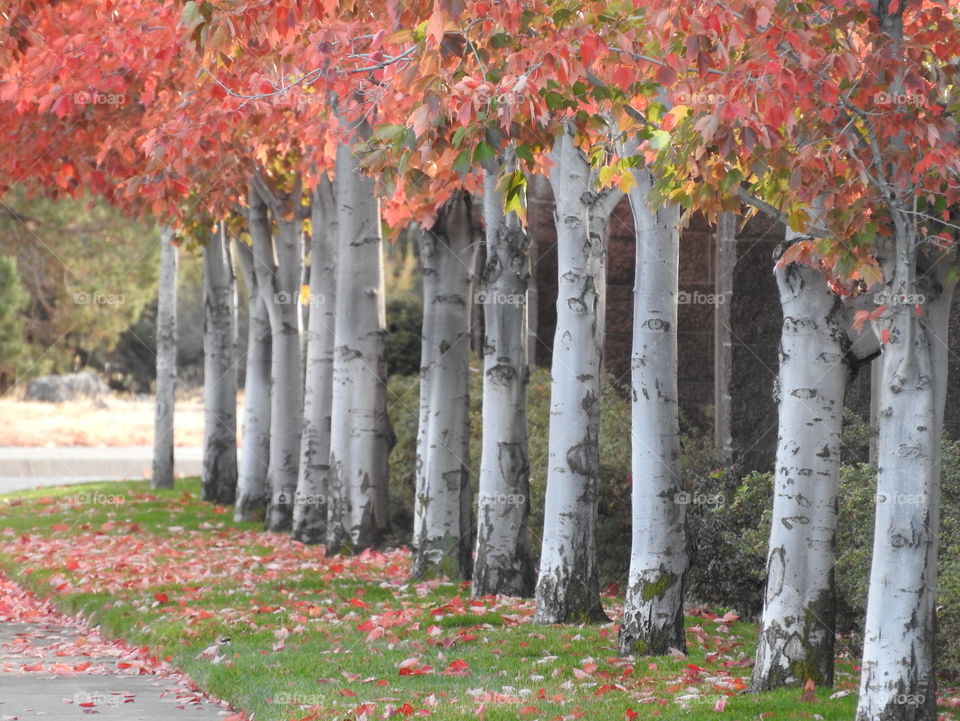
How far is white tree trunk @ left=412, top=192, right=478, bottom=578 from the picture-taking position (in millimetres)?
12430

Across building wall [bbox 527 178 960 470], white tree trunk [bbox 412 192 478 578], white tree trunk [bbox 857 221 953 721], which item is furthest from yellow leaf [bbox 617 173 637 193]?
white tree trunk [bbox 412 192 478 578]

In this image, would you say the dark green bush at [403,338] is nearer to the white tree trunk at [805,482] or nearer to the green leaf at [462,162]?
the white tree trunk at [805,482]

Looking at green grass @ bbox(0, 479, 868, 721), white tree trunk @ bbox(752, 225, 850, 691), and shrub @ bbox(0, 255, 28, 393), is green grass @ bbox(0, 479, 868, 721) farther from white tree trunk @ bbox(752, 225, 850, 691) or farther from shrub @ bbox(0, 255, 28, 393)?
shrub @ bbox(0, 255, 28, 393)

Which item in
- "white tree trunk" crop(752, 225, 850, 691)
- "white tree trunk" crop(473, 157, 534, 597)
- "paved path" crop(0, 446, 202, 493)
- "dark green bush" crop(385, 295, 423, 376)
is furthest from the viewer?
"paved path" crop(0, 446, 202, 493)

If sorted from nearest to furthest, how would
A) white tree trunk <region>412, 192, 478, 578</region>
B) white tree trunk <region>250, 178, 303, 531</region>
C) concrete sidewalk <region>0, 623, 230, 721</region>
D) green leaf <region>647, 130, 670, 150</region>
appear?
green leaf <region>647, 130, 670, 150</region> → concrete sidewalk <region>0, 623, 230, 721</region> → white tree trunk <region>412, 192, 478, 578</region> → white tree trunk <region>250, 178, 303, 531</region>

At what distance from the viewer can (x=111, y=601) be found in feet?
37.1

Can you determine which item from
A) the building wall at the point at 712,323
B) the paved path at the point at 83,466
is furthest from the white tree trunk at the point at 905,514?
the paved path at the point at 83,466

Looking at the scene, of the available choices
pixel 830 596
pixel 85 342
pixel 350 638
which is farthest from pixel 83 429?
pixel 830 596

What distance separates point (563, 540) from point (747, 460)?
13.6 feet

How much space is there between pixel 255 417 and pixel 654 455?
10.1 m

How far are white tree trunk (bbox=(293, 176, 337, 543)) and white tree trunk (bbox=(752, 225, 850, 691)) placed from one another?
331 inches

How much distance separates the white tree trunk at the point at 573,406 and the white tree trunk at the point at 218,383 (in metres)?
10.5

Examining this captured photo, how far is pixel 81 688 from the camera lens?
835cm

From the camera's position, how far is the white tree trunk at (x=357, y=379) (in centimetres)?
1381
